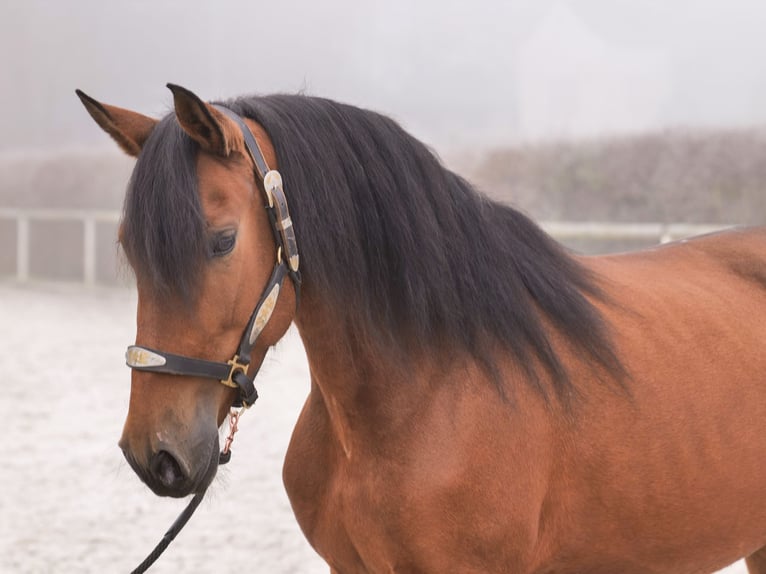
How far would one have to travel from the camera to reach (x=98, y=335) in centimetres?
1006

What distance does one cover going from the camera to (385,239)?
6.41 feet

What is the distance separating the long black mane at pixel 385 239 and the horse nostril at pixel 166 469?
12.8 inches

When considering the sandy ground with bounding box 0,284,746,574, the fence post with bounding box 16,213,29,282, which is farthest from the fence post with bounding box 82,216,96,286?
the sandy ground with bounding box 0,284,746,574

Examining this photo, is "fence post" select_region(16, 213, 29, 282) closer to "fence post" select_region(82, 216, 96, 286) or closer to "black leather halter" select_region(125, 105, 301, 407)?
"fence post" select_region(82, 216, 96, 286)

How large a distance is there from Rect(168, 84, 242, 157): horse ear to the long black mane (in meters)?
0.04

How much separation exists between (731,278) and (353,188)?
1435mm

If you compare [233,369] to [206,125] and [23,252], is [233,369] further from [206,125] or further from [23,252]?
[23,252]

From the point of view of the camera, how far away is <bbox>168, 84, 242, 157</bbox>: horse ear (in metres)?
1.70

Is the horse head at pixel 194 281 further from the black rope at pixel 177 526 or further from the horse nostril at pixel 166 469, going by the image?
the black rope at pixel 177 526

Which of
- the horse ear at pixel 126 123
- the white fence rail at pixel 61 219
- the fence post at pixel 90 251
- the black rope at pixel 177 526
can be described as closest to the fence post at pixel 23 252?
the white fence rail at pixel 61 219

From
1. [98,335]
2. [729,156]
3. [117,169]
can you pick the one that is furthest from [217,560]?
[117,169]

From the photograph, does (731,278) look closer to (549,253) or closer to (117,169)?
(549,253)

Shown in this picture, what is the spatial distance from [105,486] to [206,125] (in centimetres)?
393

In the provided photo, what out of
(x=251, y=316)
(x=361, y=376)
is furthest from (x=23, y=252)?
(x=251, y=316)
